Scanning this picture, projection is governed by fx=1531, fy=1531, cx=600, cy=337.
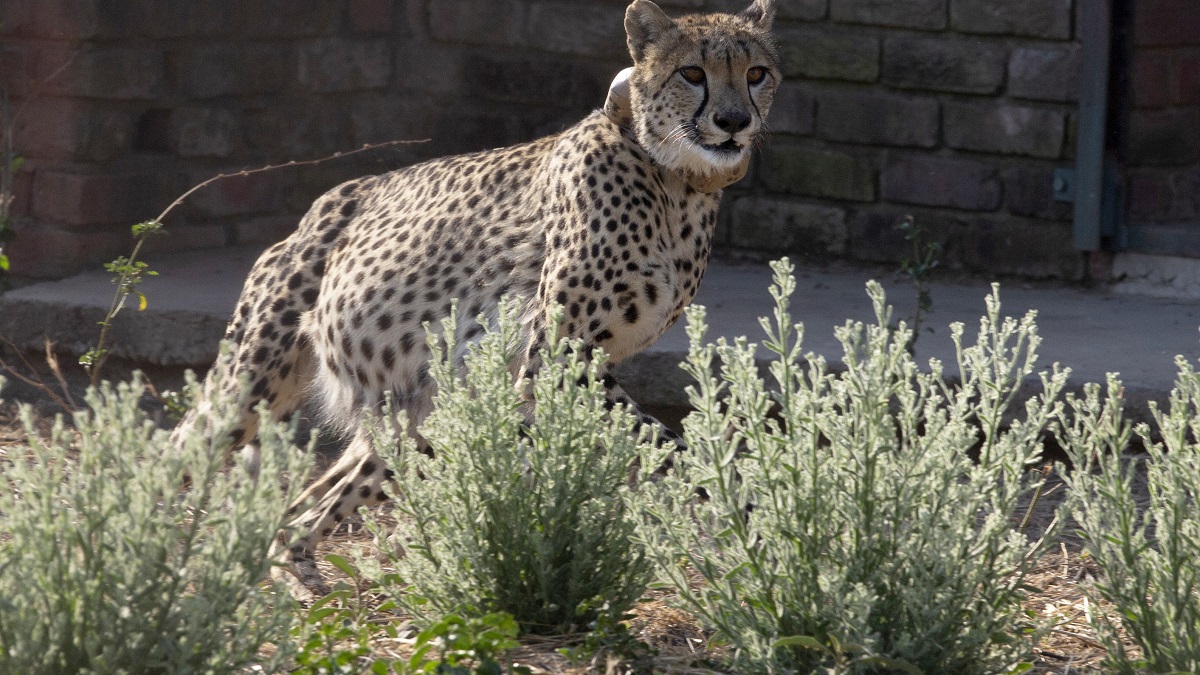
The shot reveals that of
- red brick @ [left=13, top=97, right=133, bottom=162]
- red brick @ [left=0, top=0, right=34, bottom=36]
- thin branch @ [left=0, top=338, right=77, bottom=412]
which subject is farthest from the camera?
red brick @ [left=13, top=97, right=133, bottom=162]

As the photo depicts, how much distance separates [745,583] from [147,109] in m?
4.76

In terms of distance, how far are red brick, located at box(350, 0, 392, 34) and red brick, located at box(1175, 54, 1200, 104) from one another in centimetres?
367

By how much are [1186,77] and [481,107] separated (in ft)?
10.6

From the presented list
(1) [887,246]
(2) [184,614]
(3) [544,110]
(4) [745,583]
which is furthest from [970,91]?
(2) [184,614]

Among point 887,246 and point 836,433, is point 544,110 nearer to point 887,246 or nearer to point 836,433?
point 887,246

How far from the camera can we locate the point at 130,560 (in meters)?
2.32

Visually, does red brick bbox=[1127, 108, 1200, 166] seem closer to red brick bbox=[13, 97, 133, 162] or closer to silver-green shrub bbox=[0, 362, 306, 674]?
red brick bbox=[13, 97, 133, 162]

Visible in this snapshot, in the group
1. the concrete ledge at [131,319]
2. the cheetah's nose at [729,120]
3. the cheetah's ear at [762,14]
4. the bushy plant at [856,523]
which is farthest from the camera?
the concrete ledge at [131,319]

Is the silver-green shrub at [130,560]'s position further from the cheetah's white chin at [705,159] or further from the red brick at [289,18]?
the red brick at [289,18]

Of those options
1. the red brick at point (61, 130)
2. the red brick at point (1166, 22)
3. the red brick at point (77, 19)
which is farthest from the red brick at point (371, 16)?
the red brick at point (1166, 22)

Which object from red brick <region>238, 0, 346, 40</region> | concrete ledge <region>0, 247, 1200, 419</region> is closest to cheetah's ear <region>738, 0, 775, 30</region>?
concrete ledge <region>0, 247, 1200, 419</region>

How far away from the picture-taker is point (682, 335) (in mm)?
5621

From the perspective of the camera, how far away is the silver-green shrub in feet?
7.42

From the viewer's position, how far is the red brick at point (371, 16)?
7422 millimetres
